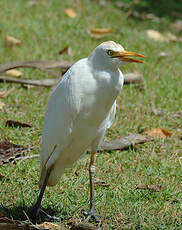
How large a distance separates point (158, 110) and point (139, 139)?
35.1 inches

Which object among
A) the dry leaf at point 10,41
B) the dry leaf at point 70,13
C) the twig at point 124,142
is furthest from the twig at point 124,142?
the dry leaf at point 70,13

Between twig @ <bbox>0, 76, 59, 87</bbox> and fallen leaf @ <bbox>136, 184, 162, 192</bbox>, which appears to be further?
twig @ <bbox>0, 76, 59, 87</bbox>

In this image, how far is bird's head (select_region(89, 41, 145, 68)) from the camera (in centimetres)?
342

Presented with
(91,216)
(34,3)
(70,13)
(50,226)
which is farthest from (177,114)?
(34,3)

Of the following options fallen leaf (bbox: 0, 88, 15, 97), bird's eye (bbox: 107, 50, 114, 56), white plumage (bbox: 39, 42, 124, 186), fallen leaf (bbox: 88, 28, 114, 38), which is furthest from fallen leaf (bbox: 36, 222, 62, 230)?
fallen leaf (bbox: 88, 28, 114, 38)

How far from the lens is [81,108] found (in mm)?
3518

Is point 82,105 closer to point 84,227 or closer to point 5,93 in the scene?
point 84,227

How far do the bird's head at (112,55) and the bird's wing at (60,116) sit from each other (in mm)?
227

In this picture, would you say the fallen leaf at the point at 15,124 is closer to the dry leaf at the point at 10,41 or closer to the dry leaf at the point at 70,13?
the dry leaf at the point at 10,41

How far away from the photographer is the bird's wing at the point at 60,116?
3.53 meters

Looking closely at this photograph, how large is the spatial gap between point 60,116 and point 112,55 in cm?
55

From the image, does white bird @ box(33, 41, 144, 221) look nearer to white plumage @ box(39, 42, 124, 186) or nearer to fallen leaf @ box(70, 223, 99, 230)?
white plumage @ box(39, 42, 124, 186)

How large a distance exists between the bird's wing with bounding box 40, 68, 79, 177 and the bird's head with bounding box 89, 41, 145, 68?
227mm

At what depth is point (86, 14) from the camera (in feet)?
28.1
